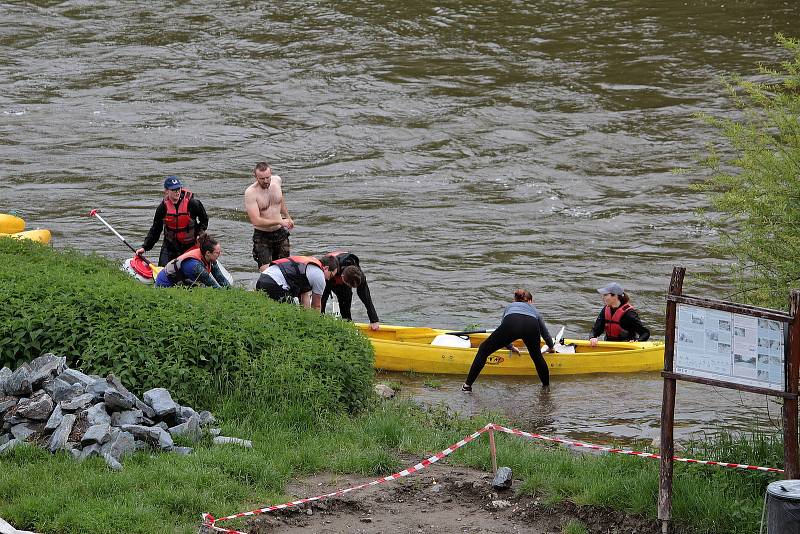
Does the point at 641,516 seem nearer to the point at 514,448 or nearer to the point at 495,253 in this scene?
the point at 514,448

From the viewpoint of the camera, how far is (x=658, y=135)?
24547 mm

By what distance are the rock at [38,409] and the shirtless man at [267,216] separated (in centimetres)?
545

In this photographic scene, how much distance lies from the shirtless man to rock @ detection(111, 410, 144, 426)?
5.46 metres

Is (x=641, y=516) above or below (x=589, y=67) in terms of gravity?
below

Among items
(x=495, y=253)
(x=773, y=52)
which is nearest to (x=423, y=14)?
(x=773, y=52)

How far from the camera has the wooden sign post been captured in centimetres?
716

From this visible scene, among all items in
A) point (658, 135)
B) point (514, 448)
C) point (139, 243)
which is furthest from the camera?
point (658, 135)

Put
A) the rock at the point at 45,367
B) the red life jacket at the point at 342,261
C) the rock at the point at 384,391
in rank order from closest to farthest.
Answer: the rock at the point at 45,367
the rock at the point at 384,391
the red life jacket at the point at 342,261

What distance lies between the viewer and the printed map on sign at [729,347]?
284 inches

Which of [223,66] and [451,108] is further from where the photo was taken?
[223,66]

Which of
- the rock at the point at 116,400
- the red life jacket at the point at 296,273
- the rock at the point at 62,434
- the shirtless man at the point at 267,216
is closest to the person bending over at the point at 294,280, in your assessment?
the red life jacket at the point at 296,273

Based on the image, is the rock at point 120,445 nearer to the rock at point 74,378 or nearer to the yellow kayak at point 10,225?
the rock at point 74,378

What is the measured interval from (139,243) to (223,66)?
1131 cm

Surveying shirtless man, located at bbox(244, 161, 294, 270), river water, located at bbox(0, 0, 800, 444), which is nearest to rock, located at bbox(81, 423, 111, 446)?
river water, located at bbox(0, 0, 800, 444)
